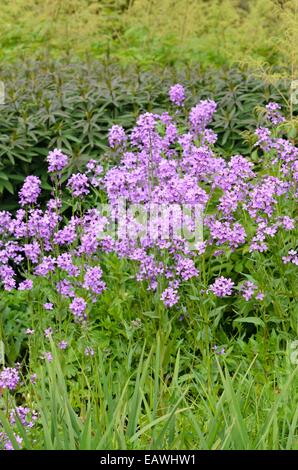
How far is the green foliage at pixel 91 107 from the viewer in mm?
6785

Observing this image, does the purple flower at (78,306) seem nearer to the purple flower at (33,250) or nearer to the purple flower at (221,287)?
the purple flower at (33,250)

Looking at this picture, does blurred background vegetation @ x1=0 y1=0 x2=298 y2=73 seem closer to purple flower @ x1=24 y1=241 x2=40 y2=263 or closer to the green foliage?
the green foliage

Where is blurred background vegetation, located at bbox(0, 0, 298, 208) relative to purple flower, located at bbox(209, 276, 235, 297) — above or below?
below

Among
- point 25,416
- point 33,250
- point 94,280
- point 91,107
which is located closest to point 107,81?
point 91,107

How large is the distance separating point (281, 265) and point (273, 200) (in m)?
0.39

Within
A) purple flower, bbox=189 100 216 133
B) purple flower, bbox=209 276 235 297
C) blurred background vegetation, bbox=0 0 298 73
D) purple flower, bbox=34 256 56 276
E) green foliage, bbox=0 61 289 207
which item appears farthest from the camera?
blurred background vegetation, bbox=0 0 298 73

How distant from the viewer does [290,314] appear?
497 cm

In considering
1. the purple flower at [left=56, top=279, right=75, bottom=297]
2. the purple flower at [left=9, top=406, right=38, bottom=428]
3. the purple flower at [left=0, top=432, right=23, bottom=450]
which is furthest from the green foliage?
the purple flower at [left=0, top=432, right=23, bottom=450]

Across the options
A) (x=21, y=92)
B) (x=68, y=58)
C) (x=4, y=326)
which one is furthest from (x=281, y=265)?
(x=68, y=58)

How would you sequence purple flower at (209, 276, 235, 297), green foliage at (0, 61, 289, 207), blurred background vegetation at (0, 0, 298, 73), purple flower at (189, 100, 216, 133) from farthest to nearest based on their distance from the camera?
blurred background vegetation at (0, 0, 298, 73) < green foliage at (0, 61, 289, 207) < purple flower at (189, 100, 216, 133) < purple flower at (209, 276, 235, 297)

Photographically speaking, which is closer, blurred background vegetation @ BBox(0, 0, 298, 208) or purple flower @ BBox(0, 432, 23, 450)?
purple flower @ BBox(0, 432, 23, 450)

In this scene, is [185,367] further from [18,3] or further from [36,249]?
[18,3]

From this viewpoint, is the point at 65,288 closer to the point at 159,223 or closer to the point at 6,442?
the point at 159,223

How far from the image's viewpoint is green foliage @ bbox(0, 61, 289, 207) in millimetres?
6785
